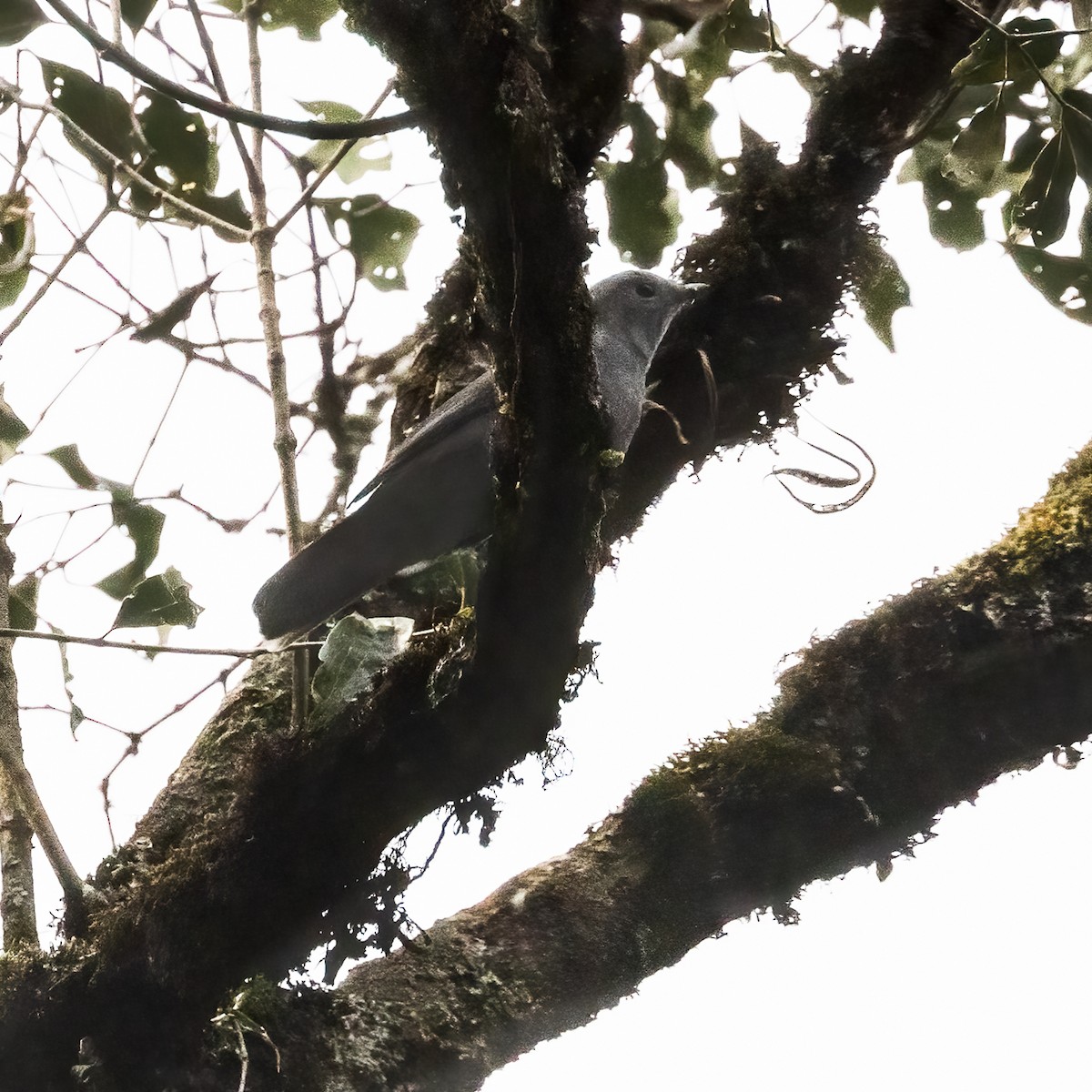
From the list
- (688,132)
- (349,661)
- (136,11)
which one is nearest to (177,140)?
(136,11)

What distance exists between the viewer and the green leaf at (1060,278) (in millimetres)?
2797

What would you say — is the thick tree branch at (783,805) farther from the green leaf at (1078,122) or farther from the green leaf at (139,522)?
the green leaf at (139,522)

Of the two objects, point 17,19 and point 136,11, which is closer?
point 17,19

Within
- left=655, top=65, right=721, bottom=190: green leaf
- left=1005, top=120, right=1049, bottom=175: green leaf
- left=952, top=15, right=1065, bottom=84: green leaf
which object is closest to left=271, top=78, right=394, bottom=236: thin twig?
left=655, top=65, right=721, bottom=190: green leaf

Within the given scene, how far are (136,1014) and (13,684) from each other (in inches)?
31.3

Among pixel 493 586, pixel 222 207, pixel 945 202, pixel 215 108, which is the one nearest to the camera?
pixel 493 586

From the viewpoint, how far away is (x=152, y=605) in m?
2.54

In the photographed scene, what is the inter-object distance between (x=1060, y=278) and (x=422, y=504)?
5.74ft

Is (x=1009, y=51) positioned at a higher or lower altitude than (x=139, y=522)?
lower

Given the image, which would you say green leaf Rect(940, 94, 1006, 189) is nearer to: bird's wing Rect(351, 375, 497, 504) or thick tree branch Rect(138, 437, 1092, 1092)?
thick tree branch Rect(138, 437, 1092, 1092)

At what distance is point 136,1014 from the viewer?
2.24 meters

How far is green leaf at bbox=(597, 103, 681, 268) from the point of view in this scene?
3271 millimetres

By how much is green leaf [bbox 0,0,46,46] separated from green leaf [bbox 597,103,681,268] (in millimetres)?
1575

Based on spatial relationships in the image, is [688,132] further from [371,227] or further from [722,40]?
[371,227]
